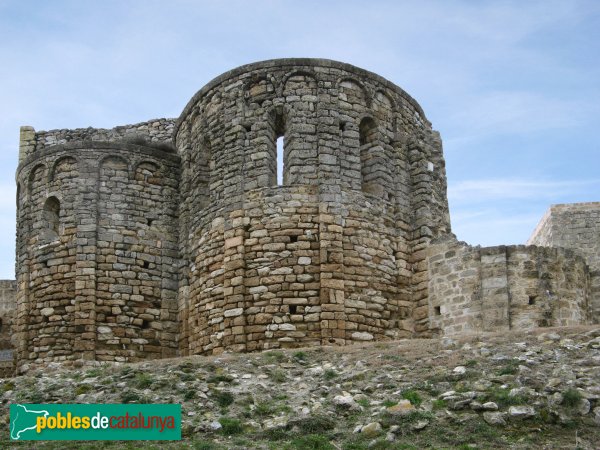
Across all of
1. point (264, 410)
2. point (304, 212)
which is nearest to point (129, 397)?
point (264, 410)

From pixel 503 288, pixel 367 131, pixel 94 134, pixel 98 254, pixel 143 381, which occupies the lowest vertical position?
pixel 143 381

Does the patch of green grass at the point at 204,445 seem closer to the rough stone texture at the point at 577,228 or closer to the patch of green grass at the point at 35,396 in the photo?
the patch of green grass at the point at 35,396

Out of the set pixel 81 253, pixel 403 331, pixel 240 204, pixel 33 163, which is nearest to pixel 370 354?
pixel 403 331

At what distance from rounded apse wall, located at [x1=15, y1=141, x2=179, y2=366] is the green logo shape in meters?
7.01

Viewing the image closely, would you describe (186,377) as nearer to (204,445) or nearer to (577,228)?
(204,445)

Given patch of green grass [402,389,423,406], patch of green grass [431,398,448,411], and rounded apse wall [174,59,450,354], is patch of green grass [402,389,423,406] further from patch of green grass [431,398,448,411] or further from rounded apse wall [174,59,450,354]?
Result: rounded apse wall [174,59,450,354]

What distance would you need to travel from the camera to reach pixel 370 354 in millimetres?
13977

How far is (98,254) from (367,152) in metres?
5.97

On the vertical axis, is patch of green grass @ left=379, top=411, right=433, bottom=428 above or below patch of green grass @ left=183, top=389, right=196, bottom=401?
below

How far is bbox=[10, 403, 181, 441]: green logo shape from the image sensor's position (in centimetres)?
1120

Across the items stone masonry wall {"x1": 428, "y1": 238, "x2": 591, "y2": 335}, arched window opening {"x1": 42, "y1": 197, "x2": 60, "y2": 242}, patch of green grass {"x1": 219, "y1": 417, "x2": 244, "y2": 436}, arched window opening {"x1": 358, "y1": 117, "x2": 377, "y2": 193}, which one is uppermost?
arched window opening {"x1": 358, "y1": 117, "x2": 377, "y2": 193}

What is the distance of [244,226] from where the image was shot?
58.1ft

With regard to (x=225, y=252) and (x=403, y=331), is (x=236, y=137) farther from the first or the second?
(x=403, y=331)

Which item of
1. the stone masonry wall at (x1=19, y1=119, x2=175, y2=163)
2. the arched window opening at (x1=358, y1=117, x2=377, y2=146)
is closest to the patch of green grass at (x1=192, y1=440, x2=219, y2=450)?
the arched window opening at (x1=358, y1=117, x2=377, y2=146)
